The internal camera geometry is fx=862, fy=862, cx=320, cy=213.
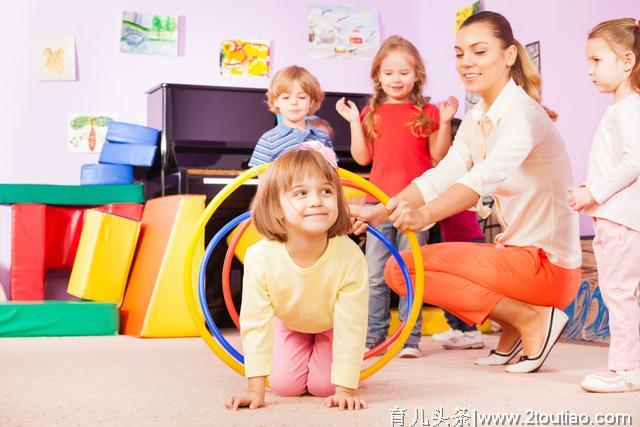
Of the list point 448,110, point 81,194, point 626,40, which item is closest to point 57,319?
point 81,194

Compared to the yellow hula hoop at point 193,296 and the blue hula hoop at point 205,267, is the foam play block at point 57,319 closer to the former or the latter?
the blue hula hoop at point 205,267

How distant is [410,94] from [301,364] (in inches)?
58.5

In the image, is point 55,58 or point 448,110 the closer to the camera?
point 448,110

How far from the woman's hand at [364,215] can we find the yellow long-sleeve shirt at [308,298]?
9.8 inches

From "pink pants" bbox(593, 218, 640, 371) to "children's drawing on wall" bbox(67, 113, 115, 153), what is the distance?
10.1ft


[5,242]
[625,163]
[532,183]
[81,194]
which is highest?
[625,163]

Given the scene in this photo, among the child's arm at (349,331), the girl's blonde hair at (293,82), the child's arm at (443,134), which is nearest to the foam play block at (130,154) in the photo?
the girl's blonde hair at (293,82)

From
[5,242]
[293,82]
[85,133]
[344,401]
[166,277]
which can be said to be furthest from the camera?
[85,133]

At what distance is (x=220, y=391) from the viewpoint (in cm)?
225

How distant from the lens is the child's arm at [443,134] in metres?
3.17

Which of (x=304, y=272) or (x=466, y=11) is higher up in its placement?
(x=466, y=11)

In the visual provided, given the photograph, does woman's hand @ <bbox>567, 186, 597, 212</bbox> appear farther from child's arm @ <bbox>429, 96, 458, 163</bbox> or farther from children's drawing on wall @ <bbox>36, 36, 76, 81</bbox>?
children's drawing on wall @ <bbox>36, 36, 76, 81</bbox>

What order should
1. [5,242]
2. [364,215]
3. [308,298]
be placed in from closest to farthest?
[308,298]
[364,215]
[5,242]

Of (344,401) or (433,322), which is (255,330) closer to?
(344,401)
